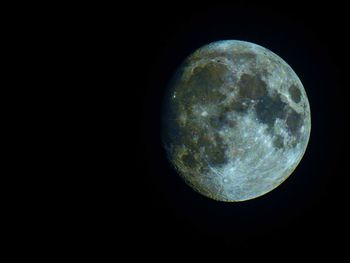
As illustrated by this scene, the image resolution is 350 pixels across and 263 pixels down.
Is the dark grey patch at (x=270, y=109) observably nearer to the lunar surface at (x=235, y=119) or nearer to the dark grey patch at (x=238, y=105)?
the lunar surface at (x=235, y=119)

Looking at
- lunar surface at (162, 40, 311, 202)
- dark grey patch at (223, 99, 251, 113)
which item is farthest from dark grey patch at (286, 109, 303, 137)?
dark grey patch at (223, 99, 251, 113)

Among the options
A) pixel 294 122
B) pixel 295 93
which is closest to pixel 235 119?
pixel 294 122

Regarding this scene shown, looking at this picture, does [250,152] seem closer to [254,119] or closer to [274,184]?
[254,119]

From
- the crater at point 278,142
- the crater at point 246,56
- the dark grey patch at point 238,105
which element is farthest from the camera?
the crater at point 246,56

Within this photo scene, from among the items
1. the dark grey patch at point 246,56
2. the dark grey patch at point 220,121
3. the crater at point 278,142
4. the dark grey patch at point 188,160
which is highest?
the dark grey patch at point 246,56

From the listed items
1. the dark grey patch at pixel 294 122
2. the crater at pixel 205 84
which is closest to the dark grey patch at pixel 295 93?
the dark grey patch at pixel 294 122

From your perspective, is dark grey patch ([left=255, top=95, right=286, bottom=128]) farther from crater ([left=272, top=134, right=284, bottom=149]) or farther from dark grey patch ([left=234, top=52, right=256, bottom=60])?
dark grey patch ([left=234, top=52, right=256, bottom=60])

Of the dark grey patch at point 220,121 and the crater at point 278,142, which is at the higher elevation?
the crater at point 278,142

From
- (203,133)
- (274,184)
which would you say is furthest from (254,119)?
(274,184)

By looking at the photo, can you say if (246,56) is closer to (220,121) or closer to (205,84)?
(205,84)
